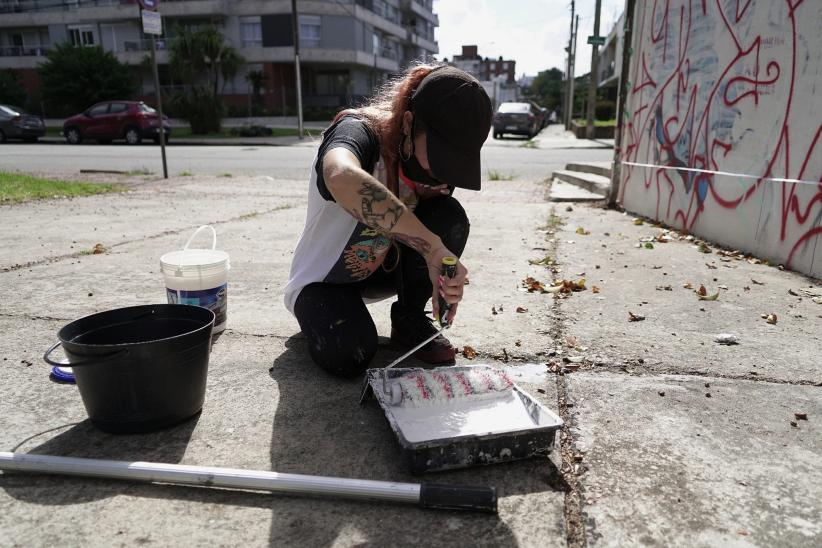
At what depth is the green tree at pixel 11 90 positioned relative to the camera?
119ft

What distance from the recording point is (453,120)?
2000 mm

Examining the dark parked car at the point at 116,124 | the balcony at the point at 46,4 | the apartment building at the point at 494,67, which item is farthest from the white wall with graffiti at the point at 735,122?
the apartment building at the point at 494,67

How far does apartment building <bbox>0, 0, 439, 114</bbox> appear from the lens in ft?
125

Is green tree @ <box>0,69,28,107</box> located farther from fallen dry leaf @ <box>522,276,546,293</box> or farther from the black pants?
the black pants

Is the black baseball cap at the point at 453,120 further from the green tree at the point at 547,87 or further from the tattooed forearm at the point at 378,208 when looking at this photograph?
the green tree at the point at 547,87

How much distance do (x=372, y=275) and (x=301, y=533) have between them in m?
1.41

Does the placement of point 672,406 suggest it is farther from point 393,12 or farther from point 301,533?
point 393,12

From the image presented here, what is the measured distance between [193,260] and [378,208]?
1242 mm

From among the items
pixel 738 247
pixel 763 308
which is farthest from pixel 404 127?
pixel 738 247

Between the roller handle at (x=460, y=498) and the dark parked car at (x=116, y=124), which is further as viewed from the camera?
the dark parked car at (x=116, y=124)

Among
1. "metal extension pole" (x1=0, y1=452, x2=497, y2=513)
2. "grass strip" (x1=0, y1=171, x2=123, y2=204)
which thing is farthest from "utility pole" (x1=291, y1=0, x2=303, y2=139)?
"metal extension pole" (x1=0, y1=452, x2=497, y2=513)

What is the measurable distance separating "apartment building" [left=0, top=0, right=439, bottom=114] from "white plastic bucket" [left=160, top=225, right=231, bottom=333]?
123 ft

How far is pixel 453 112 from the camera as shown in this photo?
6.55 feet

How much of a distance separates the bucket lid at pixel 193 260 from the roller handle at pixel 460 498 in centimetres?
160
